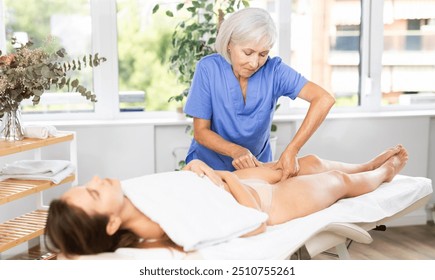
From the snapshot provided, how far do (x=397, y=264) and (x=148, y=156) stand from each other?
6.46 feet

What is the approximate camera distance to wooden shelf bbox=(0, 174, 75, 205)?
2.37 m

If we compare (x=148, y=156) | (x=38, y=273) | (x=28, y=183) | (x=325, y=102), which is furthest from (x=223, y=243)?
(x=148, y=156)

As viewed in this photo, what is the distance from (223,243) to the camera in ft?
4.76

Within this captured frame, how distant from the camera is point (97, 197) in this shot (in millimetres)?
1390

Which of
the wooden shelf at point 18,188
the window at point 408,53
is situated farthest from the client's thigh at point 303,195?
the window at point 408,53

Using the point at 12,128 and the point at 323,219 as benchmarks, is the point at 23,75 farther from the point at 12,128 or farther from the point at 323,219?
the point at 323,219

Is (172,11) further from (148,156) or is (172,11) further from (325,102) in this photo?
(325,102)

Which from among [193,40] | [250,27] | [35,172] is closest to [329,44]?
[193,40]

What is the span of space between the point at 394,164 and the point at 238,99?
0.60 meters

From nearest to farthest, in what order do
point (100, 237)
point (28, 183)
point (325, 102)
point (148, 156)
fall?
point (100, 237), point (325, 102), point (28, 183), point (148, 156)

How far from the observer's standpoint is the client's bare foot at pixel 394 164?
7.08ft

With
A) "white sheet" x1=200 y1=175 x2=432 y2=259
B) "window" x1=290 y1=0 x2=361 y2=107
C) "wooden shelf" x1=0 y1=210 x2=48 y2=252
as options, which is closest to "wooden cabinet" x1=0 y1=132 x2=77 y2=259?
"wooden shelf" x1=0 y1=210 x2=48 y2=252

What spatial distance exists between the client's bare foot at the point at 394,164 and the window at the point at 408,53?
1.65m

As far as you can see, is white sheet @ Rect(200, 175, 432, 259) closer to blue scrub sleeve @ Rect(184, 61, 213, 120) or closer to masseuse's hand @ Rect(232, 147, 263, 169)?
masseuse's hand @ Rect(232, 147, 263, 169)
